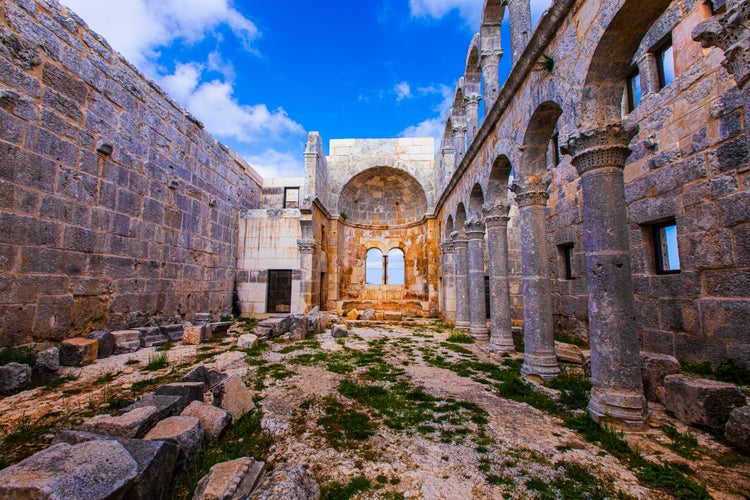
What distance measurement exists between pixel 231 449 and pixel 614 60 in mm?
5722

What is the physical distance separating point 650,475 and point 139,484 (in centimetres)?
371

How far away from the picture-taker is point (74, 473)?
1.74 m

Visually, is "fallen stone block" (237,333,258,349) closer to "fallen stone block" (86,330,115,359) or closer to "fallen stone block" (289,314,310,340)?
"fallen stone block" (289,314,310,340)

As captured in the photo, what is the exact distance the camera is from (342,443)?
9.96ft

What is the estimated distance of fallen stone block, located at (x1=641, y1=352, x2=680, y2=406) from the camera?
3992 millimetres

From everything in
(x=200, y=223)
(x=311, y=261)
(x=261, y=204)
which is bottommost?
(x=311, y=261)

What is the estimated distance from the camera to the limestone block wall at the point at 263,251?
41.3 ft

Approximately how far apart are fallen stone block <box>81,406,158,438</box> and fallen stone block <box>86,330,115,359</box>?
4189mm

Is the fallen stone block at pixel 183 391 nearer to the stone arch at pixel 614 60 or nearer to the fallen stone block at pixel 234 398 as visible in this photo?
the fallen stone block at pixel 234 398

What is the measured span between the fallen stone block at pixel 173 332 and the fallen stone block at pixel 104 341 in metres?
1.40

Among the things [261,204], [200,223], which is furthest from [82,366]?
[261,204]

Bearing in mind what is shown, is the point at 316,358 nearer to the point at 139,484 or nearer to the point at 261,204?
the point at 139,484

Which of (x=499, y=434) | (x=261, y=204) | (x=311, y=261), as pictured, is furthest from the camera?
(x=261, y=204)

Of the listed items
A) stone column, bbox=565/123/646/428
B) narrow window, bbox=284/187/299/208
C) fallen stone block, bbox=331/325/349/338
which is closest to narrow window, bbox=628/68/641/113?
stone column, bbox=565/123/646/428
